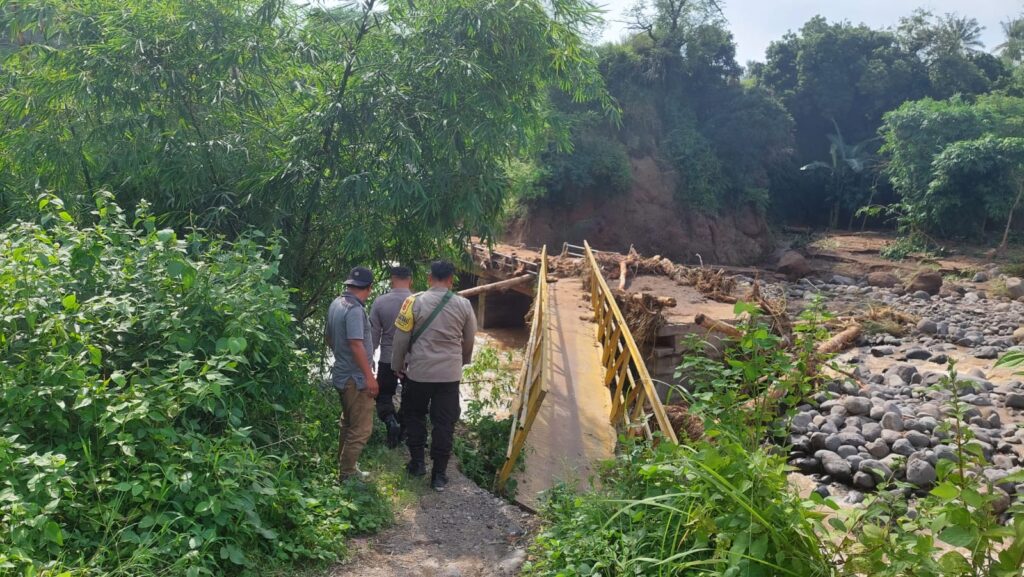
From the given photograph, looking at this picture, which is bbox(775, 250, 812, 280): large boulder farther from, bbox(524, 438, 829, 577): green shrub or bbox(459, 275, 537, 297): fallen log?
bbox(524, 438, 829, 577): green shrub

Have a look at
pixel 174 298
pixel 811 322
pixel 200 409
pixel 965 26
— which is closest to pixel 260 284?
pixel 174 298

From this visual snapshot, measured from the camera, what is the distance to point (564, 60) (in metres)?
7.02

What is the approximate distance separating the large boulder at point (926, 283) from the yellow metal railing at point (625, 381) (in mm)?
12264

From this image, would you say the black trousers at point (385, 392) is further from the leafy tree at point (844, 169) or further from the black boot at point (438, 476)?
the leafy tree at point (844, 169)

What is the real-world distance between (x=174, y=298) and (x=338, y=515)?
58.1 inches

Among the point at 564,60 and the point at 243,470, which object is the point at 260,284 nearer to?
the point at 243,470

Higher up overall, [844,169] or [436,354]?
[844,169]

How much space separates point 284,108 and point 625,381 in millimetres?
4218

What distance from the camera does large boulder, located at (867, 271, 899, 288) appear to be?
22.0 m

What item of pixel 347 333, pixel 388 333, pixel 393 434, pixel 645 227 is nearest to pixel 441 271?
pixel 347 333

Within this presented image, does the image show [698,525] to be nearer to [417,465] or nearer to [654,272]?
[417,465]

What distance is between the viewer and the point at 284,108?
7047mm

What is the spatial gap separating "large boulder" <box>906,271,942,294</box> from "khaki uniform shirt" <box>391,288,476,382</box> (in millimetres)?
18428

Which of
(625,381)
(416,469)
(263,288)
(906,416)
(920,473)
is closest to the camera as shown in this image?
(263,288)
